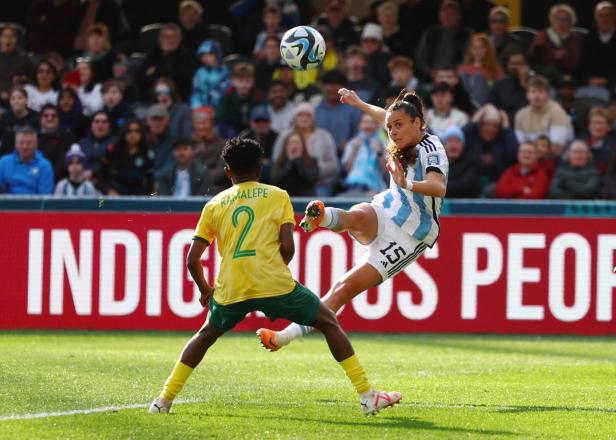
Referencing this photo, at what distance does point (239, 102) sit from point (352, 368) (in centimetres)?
1025

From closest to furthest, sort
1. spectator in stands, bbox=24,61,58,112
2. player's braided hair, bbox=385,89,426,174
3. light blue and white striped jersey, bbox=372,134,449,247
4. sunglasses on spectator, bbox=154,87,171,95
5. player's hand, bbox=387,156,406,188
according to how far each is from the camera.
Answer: player's hand, bbox=387,156,406,188 < player's braided hair, bbox=385,89,426,174 < light blue and white striped jersey, bbox=372,134,449,247 < sunglasses on spectator, bbox=154,87,171,95 < spectator in stands, bbox=24,61,58,112

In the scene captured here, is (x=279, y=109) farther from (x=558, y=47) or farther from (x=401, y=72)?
(x=558, y=47)

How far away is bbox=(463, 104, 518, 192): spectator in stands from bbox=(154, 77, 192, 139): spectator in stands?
3642 millimetres

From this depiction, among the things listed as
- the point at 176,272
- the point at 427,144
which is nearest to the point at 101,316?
the point at 176,272

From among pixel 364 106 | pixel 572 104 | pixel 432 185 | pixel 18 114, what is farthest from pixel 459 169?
pixel 432 185

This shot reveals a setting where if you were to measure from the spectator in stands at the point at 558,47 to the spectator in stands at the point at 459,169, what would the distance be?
2749 mm

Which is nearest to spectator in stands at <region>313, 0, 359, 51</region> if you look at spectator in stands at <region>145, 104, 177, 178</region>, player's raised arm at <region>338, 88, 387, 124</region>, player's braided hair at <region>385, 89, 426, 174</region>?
spectator in stands at <region>145, 104, 177, 178</region>

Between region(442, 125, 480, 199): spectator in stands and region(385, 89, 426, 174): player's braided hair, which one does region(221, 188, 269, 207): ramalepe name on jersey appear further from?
region(442, 125, 480, 199): spectator in stands

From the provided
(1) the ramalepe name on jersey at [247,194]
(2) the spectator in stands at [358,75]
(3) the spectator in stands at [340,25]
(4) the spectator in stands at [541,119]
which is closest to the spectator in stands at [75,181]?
(2) the spectator in stands at [358,75]

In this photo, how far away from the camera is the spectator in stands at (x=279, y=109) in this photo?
692 inches

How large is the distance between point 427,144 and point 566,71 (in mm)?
10148

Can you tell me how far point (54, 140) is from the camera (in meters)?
17.1

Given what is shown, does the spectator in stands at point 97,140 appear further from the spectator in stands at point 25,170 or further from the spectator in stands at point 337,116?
the spectator in stands at point 337,116

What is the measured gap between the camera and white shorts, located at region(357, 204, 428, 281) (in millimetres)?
9297
